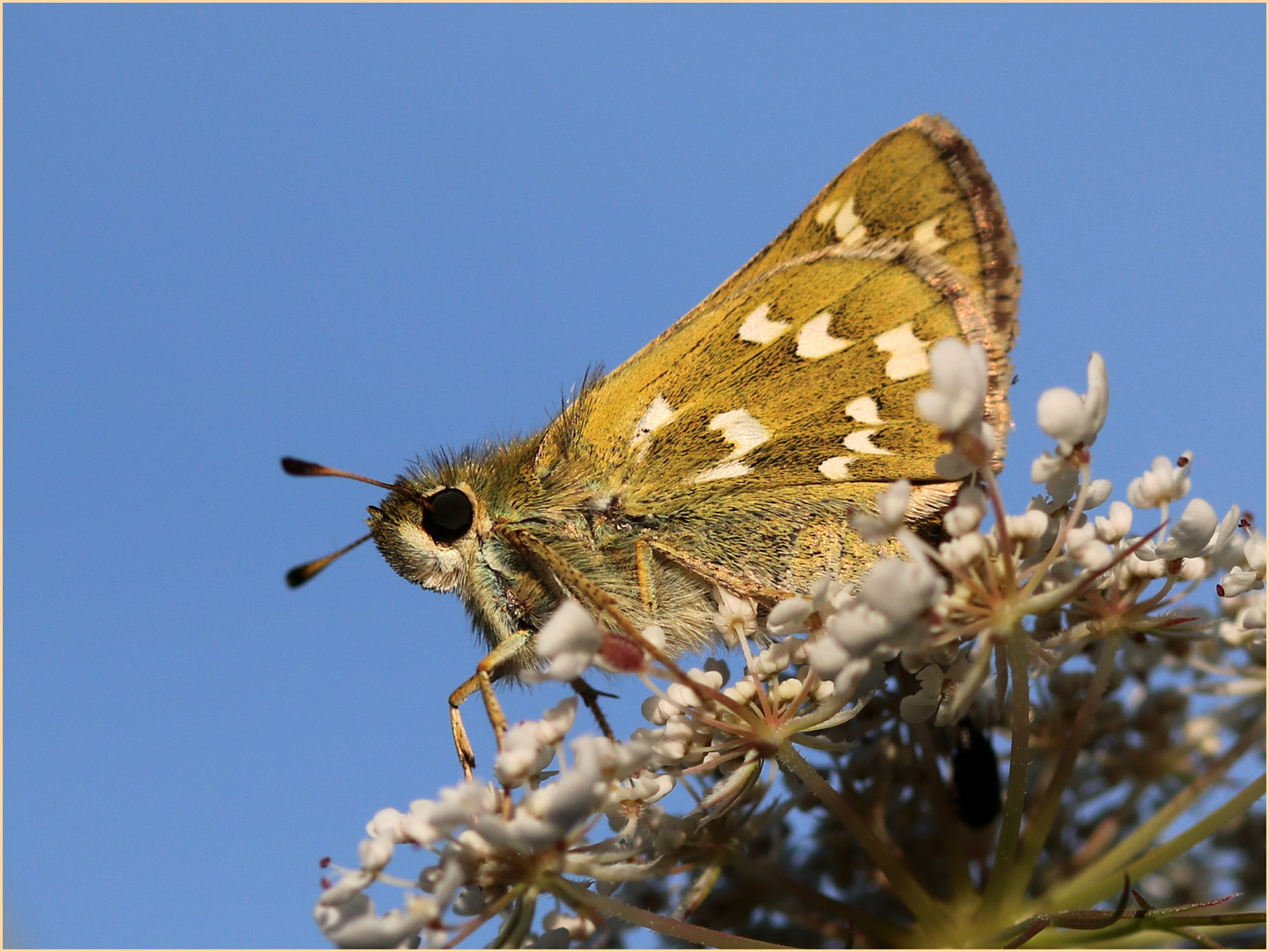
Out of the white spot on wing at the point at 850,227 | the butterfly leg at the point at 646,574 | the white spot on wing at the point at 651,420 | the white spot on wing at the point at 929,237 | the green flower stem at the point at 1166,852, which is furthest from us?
the white spot on wing at the point at 651,420

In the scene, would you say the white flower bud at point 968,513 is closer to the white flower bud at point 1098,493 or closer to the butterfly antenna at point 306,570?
the white flower bud at point 1098,493

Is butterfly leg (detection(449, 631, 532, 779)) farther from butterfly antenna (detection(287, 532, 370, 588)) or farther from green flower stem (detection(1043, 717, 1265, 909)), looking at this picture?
green flower stem (detection(1043, 717, 1265, 909))

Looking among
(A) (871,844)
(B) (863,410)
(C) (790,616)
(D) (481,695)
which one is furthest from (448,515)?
(A) (871,844)

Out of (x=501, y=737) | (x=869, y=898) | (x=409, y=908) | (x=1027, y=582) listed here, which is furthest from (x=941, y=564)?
(x=869, y=898)

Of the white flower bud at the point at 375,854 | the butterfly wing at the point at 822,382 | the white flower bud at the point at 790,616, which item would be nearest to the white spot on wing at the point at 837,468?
the butterfly wing at the point at 822,382

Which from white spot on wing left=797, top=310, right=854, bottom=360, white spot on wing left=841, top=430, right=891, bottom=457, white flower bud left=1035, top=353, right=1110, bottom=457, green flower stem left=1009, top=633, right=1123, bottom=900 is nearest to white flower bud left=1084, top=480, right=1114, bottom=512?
white flower bud left=1035, top=353, right=1110, bottom=457

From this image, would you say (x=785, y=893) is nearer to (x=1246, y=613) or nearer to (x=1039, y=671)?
(x=1039, y=671)
